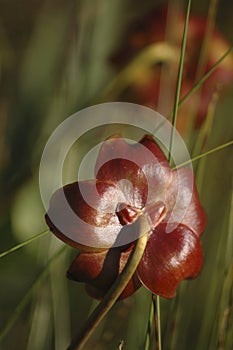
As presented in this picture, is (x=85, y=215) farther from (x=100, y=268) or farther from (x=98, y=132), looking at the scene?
(x=98, y=132)

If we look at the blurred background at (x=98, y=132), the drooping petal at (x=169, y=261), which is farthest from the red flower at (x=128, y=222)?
the blurred background at (x=98, y=132)

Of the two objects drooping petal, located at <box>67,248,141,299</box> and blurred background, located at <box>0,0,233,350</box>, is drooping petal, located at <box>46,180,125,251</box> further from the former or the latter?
blurred background, located at <box>0,0,233,350</box>

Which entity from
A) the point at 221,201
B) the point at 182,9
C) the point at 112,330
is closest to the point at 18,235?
the point at 112,330

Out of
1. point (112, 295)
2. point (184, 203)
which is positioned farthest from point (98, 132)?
point (112, 295)

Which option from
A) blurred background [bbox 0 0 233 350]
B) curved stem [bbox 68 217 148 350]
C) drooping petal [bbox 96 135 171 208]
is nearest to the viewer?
curved stem [bbox 68 217 148 350]

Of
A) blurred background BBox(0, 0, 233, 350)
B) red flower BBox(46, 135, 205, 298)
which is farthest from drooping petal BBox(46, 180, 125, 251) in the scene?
blurred background BBox(0, 0, 233, 350)

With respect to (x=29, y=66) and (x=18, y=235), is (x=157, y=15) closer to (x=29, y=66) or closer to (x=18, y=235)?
(x=29, y=66)

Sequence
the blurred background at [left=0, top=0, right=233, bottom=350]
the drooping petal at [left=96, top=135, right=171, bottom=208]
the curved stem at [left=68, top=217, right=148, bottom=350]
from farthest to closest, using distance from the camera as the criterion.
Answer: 1. the blurred background at [left=0, top=0, right=233, bottom=350]
2. the drooping petal at [left=96, top=135, right=171, bottom=208]
3. the curved stem at [left=68, top=217, right=148, bottom=350]
